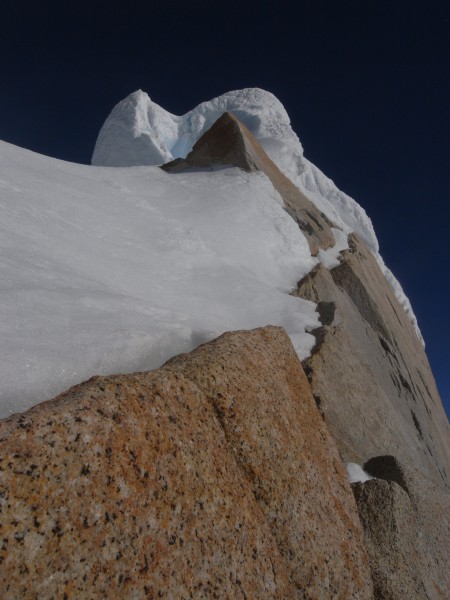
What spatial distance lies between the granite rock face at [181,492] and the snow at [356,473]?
0.54 m

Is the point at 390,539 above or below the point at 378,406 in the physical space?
below

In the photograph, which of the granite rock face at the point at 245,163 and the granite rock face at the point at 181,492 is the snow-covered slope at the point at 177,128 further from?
the granite rock face at the point at 181,492

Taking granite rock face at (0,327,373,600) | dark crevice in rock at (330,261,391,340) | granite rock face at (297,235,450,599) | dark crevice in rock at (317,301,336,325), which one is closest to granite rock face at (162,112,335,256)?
dark crevice in rock at (330,261,391,340)

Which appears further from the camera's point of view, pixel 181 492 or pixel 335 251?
pixel 335 251

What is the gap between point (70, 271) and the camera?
387 cm

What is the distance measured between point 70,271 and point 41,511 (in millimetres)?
2745

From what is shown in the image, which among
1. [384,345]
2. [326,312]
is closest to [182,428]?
[326,312]

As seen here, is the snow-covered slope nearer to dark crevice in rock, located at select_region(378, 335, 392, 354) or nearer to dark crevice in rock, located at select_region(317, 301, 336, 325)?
dark crevice in rock, located at select_region(378, 335, 392, 354)

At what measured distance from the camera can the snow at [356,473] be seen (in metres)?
3.68

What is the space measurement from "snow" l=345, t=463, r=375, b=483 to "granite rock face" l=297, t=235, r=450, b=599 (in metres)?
0.12

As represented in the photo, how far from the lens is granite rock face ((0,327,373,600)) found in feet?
4.79

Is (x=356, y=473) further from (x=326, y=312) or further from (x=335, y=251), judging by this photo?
(x=335, y=251)

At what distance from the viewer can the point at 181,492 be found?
6.31 feet

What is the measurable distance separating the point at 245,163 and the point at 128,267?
648cm
